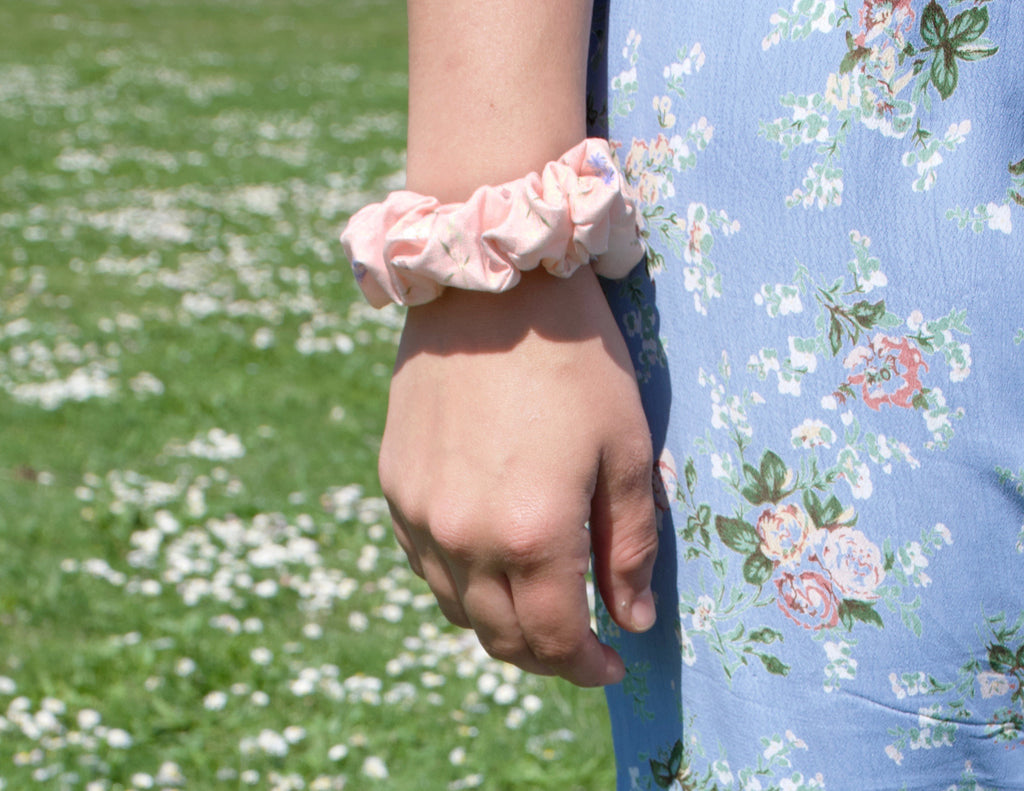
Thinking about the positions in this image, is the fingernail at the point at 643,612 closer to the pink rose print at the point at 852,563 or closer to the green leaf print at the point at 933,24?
the pink rose print at the point at 852,563

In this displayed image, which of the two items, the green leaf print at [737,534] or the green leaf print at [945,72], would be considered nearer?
the green leaf print at [945,72]

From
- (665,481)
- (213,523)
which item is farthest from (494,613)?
(213,523)

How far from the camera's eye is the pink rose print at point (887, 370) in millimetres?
1023

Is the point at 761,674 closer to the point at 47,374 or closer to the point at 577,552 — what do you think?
the point at 577,552

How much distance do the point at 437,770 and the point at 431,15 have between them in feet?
8.69

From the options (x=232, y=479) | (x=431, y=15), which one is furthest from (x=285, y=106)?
(x=431, y=15)

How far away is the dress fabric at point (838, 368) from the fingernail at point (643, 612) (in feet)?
0.15

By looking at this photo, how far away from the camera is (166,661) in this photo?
3.75m

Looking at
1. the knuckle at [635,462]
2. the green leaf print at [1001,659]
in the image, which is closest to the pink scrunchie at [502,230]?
the knuckle at [635,462]

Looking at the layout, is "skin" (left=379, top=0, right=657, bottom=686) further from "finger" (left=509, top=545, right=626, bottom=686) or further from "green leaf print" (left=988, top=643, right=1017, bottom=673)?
"green leaf print" (left=988, top=643, right=1017, bottom=673)

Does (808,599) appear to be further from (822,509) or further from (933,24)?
(933,24)

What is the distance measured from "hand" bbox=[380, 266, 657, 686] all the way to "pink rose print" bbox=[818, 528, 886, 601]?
188 millimetres

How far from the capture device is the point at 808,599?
109 centimetres

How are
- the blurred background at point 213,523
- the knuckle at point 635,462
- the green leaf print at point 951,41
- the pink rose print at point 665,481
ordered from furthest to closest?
the blurred background at point 213,523, the pink rose print at point 665,481, the knuckle at point 635,462, the green leaf print at point 951,41
